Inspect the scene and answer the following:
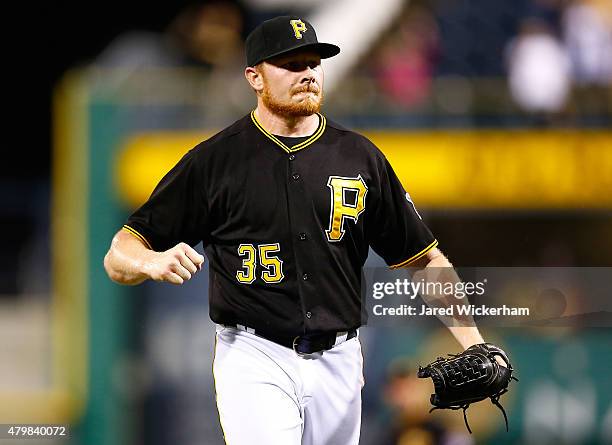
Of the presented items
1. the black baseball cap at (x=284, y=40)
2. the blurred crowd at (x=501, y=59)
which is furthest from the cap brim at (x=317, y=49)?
the blurred crowd at (x=501, y=59)

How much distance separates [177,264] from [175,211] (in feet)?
1.35

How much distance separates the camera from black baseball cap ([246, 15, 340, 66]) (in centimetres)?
357

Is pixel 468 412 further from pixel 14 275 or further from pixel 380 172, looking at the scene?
pixel 14 275

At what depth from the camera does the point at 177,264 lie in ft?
11.1

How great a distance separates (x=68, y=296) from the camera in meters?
6.85

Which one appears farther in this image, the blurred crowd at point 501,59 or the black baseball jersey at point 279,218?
the blurred crowd at point 501,59

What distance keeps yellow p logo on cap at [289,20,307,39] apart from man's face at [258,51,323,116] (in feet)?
0.20

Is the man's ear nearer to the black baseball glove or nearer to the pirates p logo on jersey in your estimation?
the pirates p logo on jersey

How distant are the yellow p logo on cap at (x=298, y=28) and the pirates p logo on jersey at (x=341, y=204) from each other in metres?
0.43

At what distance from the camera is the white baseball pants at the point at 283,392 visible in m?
3.61

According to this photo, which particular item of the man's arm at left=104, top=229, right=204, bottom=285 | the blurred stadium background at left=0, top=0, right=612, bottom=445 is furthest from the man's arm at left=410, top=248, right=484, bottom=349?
the blurred stadium background at left=0, top=0, right=612, bottom=445

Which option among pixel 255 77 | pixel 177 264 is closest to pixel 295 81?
pixel 255 77

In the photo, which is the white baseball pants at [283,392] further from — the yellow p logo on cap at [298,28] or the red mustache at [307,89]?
the yellow p logo on cap at [298,28]

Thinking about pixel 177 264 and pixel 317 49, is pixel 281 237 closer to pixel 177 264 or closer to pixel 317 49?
pixel 177 264
